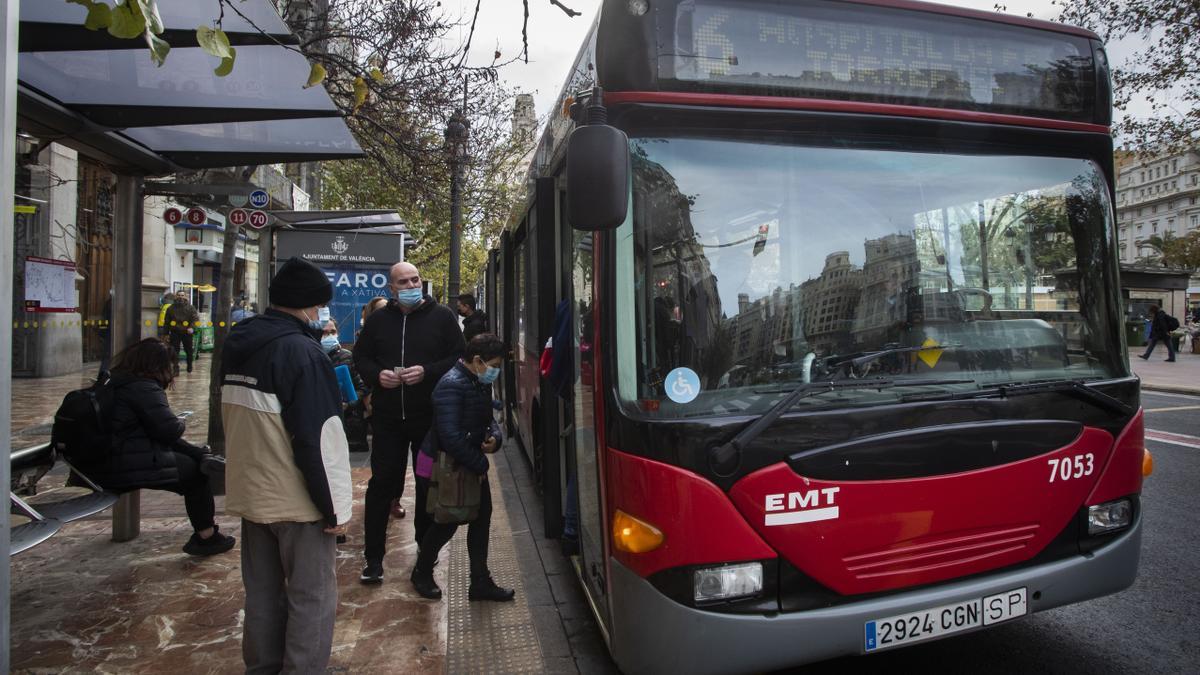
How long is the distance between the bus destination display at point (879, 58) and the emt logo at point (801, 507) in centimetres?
157

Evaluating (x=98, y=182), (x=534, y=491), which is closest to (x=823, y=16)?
(x=534, y=491)

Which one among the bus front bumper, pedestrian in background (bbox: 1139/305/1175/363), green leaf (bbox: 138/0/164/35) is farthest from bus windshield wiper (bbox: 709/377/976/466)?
pedestrian in background (bbox: 1139/305/1175/363)

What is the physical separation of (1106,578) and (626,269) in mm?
2428

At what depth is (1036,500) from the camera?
2977 millimetres

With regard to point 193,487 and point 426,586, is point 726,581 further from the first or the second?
point 193,487

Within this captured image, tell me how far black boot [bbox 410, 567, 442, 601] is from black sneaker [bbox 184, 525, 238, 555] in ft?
5.22

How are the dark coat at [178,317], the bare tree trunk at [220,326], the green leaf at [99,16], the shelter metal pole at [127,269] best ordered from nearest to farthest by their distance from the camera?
the green leaf at [99,16]
the shelter metal pole at [127,269]
the bare tree trunk at [220,326]
the dark coat at [178,317]

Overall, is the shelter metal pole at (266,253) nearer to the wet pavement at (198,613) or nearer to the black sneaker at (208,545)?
the wet pavement at (198,613)

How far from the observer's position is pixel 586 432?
342 cm

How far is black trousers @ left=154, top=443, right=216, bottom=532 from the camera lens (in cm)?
481

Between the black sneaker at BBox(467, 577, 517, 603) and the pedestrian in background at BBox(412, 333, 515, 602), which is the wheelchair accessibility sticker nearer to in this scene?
the pedestrian in background at BBox(412, 333, 515, 602)

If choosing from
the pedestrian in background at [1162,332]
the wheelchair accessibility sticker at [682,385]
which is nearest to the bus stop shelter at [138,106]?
the wheelchair accessibility sticker at [682,385]

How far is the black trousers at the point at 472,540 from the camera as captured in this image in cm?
422

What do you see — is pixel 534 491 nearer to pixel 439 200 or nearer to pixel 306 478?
pixel 306 478
